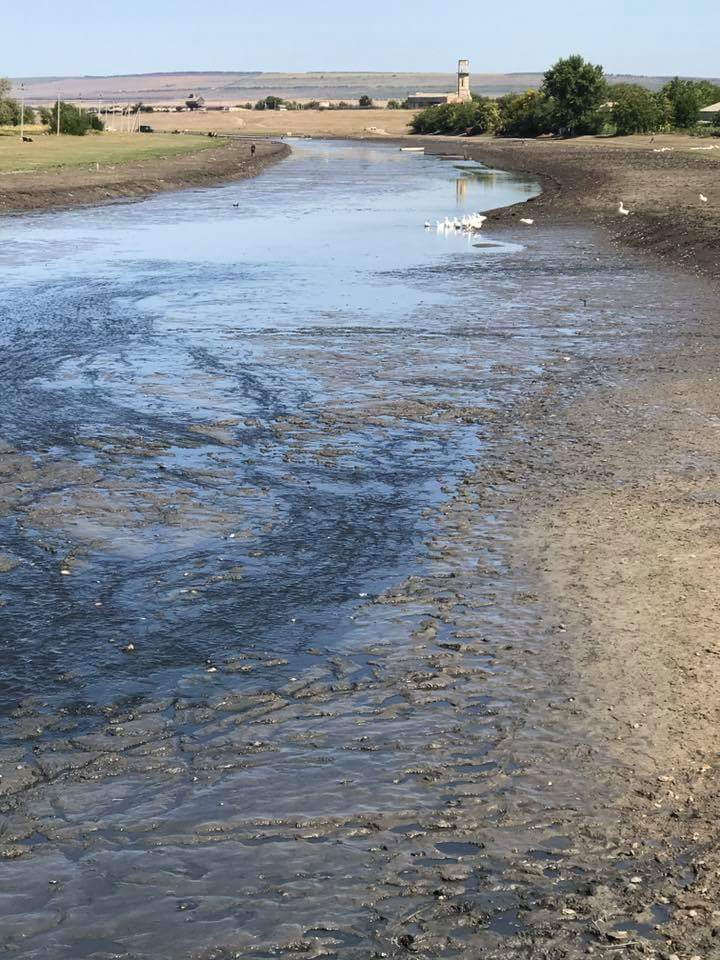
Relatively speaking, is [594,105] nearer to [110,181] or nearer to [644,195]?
[110,181]

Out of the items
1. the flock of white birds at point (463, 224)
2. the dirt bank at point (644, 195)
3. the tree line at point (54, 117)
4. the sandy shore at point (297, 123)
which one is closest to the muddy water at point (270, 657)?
the dirt bank at point (644, 195)

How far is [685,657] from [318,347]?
29.2ft

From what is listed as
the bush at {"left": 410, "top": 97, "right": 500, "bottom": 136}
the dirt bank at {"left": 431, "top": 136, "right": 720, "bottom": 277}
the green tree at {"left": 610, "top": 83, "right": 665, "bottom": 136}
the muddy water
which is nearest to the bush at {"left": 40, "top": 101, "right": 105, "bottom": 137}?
the dirt bank at {"left": 431, "top": 136, "right": 720, "bottom": 277}

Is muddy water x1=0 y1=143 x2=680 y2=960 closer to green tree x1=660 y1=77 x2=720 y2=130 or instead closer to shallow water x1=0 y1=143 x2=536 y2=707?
shallow water x1=0 y1=143 x2=536 y2=707

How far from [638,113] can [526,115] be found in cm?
2087

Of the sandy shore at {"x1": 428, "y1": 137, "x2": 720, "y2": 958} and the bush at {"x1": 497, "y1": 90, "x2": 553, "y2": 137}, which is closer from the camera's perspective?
the sandy shore at {"x1": 428, "y1": 137, "x2": 720, "y2": 958}

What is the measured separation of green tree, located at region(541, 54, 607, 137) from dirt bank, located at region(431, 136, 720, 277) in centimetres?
2891

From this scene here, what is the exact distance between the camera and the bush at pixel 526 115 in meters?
101

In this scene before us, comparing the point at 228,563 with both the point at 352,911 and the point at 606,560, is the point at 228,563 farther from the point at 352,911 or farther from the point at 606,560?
the point at 352,911

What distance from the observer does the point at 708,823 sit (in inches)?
190

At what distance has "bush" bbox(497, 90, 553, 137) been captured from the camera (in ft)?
331

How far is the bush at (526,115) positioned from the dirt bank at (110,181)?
1686 inches

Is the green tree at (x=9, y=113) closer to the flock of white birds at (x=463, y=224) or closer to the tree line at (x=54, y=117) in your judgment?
the tree line at (x=54, y=117)

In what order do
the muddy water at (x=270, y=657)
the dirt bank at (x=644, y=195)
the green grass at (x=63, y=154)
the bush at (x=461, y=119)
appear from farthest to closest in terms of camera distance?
the bush at (x=461, y=119) → the green grass at (x=63, y=154) → the dirt bank at (x=644, y=195) → the muddy water at (x=270, y=657)
